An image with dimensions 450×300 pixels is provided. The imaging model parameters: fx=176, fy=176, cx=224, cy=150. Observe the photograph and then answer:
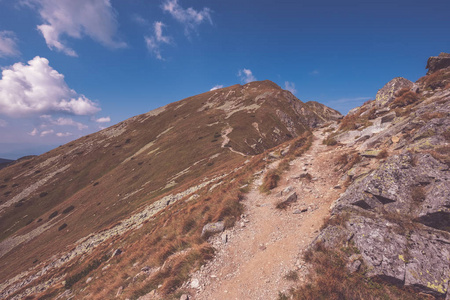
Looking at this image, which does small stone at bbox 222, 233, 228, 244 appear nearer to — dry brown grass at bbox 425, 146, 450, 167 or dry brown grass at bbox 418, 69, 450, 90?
dry brown grass at bbox 425, 146, 450, 167

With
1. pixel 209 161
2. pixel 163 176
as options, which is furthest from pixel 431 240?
pixel 163 176

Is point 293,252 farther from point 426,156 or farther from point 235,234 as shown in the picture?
point 426,156

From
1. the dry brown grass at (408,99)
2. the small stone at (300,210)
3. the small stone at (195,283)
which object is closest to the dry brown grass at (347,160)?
the small stone at (300,210)

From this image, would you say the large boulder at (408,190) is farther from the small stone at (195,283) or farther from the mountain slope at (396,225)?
the small stone at (195,283)

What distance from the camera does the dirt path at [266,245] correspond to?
8312 mm

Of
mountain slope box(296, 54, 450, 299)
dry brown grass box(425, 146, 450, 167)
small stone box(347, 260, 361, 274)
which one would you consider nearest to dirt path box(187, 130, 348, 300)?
mountain slope box(296, 54, 450, 299)

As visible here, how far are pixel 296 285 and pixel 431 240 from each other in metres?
5.76

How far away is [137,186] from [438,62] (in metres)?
77.3

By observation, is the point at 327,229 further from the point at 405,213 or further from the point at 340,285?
the point at 405,213

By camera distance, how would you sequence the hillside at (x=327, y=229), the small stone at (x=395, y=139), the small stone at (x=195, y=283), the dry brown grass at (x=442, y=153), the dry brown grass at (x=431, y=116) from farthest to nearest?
the small stone at (x=395, y=139) → the dry brown grass at (x=431, y=116) → the dry brown grass at (x=442, y=153) → the small stone at (x=195, y=283) → the hillside at (x=327, y=229)

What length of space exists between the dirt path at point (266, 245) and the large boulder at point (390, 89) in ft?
63.1

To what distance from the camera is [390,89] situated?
26859 mm

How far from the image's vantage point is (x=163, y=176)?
6272cm

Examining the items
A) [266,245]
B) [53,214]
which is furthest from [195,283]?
[53,214]
